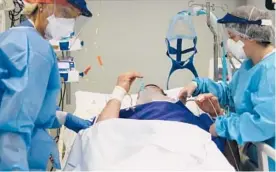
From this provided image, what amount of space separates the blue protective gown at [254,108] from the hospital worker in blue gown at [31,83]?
0.78m

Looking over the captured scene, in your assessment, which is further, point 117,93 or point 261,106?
point 117,93

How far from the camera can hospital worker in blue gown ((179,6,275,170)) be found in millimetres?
1504

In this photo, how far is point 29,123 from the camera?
1233mm

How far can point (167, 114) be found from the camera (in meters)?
1.83

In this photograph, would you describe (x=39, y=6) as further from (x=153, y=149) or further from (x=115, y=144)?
(x=153, y=149)

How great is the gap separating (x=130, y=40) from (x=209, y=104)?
149cm

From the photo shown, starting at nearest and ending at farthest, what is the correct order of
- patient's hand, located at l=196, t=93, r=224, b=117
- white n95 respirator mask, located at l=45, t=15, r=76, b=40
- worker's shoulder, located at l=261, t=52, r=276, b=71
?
white n95 respirator mask, located at l=45, t=15, r=76, b=40, worker's shoulder, located at l=261, t=52, r=276, b=71, patient's hand, located at l=196, t=93, r=224, b=117

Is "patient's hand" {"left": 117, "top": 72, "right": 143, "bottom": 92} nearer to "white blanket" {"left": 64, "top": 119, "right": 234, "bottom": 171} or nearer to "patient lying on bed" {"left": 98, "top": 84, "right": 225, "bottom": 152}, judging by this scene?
"patient lying on bed" {"left": 98, "top": 84, "right": 225, "bottom": 152}

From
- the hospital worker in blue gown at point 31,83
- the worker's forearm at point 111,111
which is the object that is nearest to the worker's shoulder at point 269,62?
the worker's forearm at point 111,111

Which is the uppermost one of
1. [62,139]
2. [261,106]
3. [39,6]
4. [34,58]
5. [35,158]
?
[39,6]

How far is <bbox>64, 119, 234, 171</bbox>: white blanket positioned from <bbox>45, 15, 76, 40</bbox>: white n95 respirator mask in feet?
1.38

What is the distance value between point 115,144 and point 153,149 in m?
0.17

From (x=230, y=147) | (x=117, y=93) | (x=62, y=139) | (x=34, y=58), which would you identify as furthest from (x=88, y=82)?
(x=34, y=58)

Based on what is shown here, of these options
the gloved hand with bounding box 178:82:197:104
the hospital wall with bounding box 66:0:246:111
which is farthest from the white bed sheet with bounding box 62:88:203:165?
the hospital wall with bounding box 66:0:246:111
